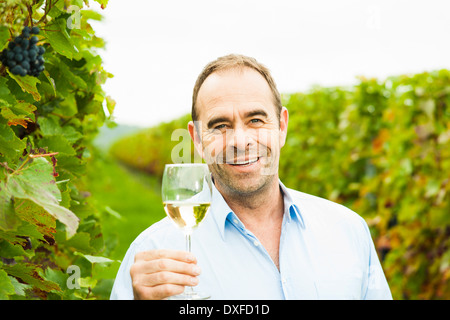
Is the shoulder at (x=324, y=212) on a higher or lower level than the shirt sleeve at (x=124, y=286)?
higher

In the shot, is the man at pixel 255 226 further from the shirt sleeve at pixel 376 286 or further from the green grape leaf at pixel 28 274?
the green grape leaf at pixel 28 274

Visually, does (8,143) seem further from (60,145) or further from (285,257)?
A: (285,257)

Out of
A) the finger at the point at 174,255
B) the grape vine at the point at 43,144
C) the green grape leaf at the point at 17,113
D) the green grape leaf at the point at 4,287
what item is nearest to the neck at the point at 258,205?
the grape vine at the point at 43,144

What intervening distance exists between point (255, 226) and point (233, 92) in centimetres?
65

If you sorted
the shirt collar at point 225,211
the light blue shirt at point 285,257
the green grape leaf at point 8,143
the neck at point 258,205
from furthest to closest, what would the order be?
the neck at point 258,205
the shirt collar at point 225,211
the light blue shirt at point 285,257
the green grape leaf at point 8,143

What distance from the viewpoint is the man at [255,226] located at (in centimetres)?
226

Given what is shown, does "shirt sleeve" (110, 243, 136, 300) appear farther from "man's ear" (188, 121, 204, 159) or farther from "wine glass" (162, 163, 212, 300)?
"man's ear" (188, 121, 204, 159)

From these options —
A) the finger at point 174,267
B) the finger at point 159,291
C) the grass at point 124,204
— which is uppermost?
the grass at point 124,204

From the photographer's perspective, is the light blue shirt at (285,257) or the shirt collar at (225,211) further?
the shirt collar at (225,211)

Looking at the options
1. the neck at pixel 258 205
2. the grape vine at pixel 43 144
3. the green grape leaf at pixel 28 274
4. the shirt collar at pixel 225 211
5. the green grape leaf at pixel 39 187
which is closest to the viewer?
the green grape leaf at pixel 39 187

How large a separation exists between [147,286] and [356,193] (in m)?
5.83

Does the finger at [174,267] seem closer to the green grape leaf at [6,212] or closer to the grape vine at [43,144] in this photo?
the grape vine at [43,144]

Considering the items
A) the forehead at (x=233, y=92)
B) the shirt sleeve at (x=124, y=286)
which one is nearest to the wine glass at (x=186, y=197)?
the shirt sleeve at (x=124, y=286)

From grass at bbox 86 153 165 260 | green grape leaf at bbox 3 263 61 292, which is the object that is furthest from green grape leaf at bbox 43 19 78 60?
grass at bbox 86 153 165 260
